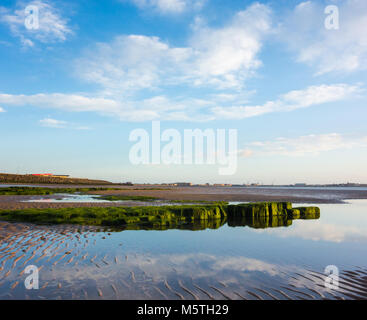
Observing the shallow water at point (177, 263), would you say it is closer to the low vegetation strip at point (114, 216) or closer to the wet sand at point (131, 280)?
the wet sand at point (131, 280)

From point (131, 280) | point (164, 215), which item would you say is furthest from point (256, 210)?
point (131, 280)

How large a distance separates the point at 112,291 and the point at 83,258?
2778mm

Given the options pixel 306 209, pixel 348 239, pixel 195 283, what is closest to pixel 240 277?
pixel 195 283

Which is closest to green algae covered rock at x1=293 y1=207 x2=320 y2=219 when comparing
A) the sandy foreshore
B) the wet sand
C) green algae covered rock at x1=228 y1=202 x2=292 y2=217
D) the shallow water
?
green algae covered rock at x1=228 y1=202 x2=292 y2=217

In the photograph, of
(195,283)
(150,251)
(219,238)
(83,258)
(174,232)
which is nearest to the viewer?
(195,283)

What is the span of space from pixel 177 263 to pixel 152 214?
27.4ft

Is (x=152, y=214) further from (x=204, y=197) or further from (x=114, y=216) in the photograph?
(x=204, y=197)

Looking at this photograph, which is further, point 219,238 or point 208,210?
point 208,210

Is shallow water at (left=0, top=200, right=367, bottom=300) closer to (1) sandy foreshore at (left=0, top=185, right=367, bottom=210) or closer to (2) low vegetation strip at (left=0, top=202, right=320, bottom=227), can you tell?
(2) low vegetation strip at (left=0, top=202, right=320, bottom=227)

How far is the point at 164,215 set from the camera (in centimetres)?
1588
